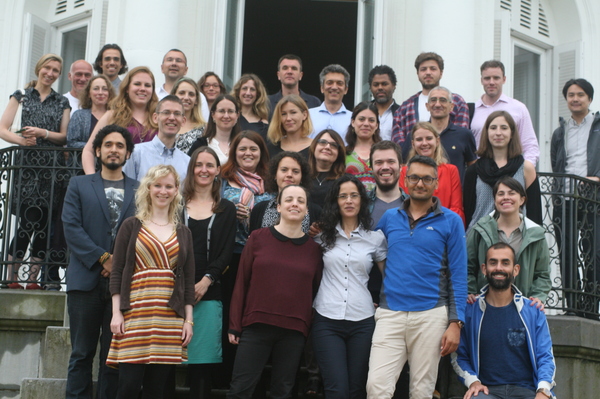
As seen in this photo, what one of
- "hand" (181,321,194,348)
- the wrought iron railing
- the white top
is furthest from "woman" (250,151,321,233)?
the wrought iron railing

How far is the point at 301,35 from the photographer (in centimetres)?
1563

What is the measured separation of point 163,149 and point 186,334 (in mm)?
1833

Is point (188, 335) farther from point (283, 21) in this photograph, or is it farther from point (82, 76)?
point (283, 21)

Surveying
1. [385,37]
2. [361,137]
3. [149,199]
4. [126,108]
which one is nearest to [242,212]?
[149,199]

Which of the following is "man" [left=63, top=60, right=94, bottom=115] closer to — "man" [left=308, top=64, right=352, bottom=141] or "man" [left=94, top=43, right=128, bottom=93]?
"man" [left=94, top=43, right=128, bottom=93]

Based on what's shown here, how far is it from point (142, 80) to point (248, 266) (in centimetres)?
244

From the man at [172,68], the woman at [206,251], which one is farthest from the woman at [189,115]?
the woman at [206,251]

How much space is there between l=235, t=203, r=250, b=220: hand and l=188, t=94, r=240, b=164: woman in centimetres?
74

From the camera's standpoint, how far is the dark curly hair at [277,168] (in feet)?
23.7

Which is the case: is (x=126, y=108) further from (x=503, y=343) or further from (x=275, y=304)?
(x=503, y=343)

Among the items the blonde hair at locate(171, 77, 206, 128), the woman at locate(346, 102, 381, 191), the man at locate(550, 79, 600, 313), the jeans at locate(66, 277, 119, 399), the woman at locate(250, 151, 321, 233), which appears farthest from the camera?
the man at locate(550, 79, 600, 313)

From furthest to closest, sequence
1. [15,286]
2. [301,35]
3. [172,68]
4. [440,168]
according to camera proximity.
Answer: [301,35] → [172,68] → [15,286] → [440,168]

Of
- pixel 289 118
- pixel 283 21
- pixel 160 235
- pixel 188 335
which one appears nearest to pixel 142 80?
pixel 289 118

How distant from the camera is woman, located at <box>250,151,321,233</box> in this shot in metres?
7.05
